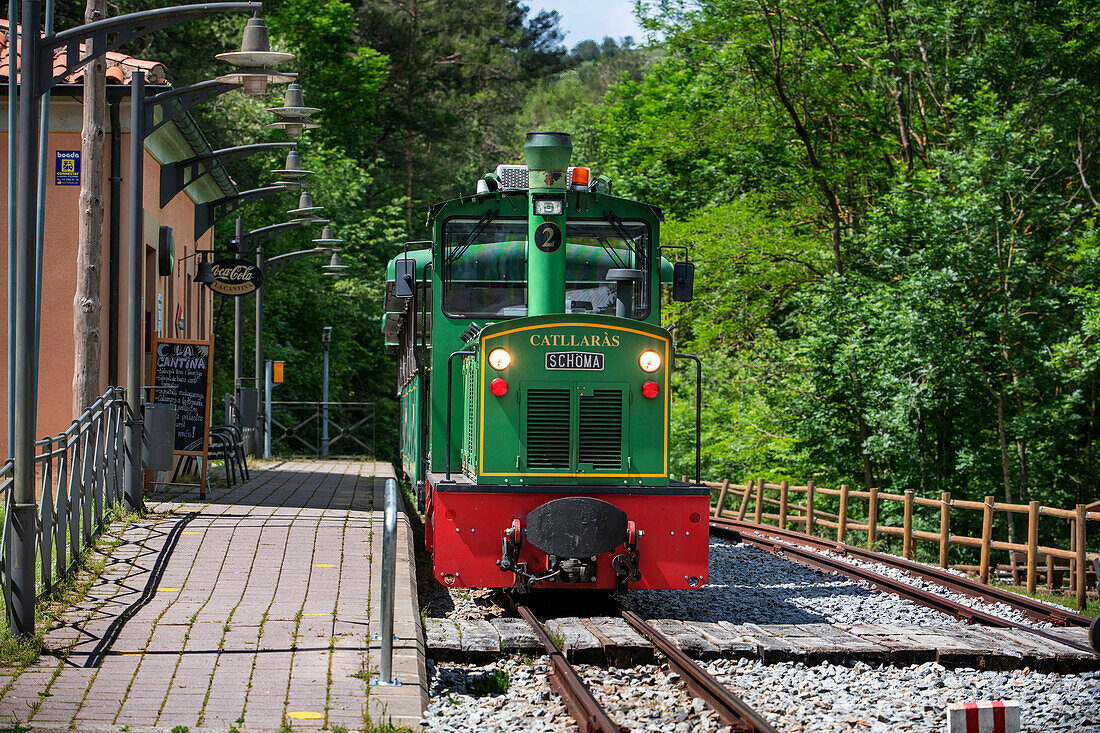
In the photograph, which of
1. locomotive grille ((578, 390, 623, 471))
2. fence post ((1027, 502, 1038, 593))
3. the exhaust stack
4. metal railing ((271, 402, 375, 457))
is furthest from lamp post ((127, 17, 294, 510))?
metal railing ((271, 402, 375, 457))

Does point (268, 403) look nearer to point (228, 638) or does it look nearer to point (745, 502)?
point (745, 502)

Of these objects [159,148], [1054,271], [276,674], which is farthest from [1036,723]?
[1054,271]

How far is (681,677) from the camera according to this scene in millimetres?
7219

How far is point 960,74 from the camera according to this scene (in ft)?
81.6

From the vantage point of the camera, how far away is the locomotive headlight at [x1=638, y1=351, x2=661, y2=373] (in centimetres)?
940

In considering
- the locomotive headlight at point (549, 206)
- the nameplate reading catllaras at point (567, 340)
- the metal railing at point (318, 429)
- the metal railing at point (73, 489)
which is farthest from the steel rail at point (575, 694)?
the metal railing at point (318, 429)

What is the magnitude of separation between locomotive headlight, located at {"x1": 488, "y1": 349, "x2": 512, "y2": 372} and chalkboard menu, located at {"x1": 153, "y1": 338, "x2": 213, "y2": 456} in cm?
686

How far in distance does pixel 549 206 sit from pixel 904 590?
509cm

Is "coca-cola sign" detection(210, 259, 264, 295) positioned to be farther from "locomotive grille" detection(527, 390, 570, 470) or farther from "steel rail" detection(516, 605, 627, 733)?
"steel rail" detection(516, 605, 627, 733)

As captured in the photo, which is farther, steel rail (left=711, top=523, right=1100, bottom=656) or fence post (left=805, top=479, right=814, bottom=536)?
fence post (left=805, top=479, right=814, bottom=536)

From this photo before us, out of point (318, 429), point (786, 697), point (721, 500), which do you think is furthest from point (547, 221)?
point (318, 429)

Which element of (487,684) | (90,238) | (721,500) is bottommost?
(721,500)

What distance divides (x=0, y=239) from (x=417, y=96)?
3513 centimetres

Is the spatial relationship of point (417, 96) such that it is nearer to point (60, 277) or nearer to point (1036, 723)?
point (60, 277)
